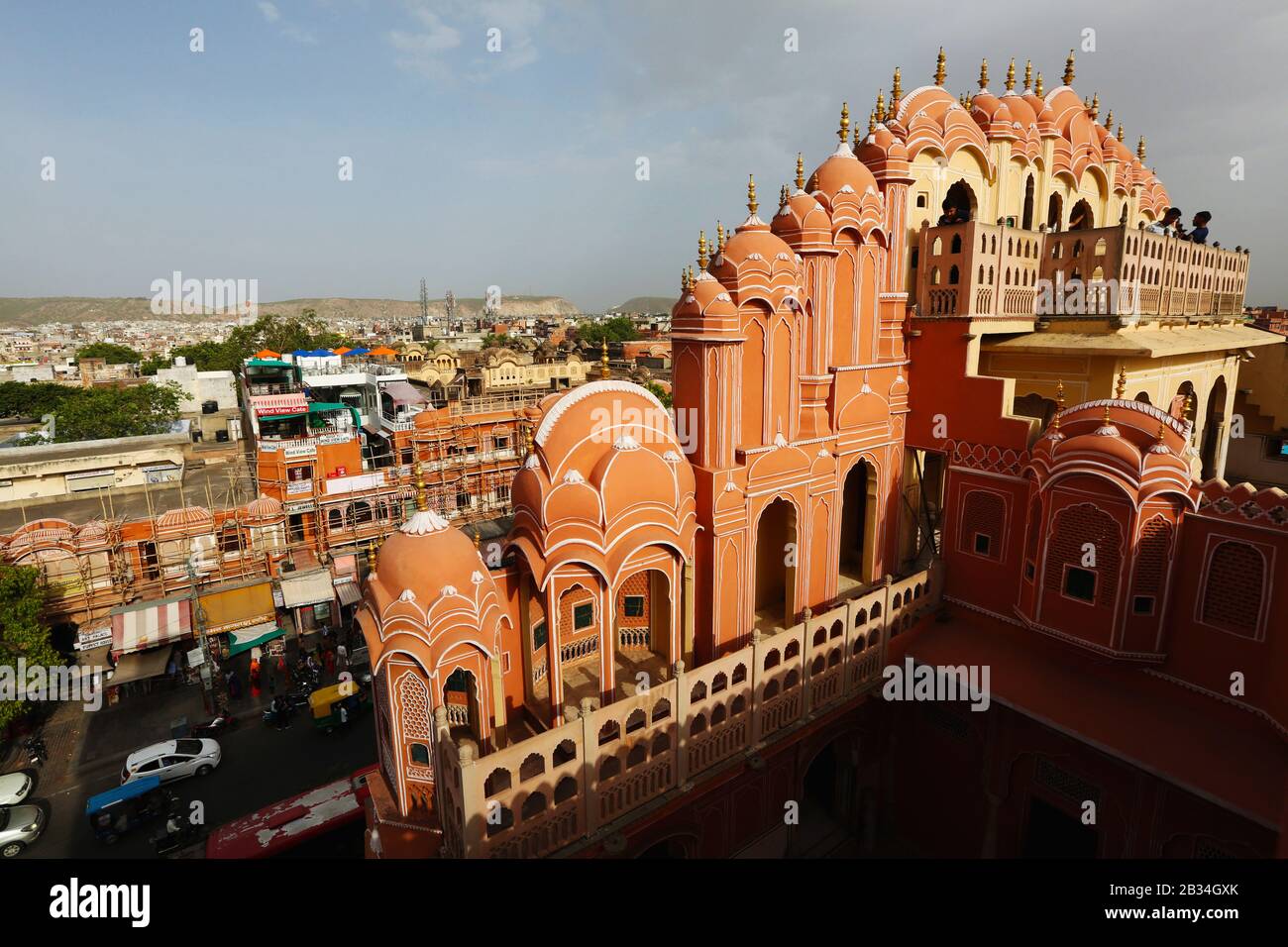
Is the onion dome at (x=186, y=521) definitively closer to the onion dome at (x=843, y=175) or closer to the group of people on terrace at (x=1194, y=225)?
the onion dome at (x=843, y=175)

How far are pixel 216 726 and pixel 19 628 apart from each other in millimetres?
5200

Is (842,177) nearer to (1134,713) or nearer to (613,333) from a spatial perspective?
(1134,713)

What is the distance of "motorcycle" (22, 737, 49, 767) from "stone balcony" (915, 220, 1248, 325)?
24.5m

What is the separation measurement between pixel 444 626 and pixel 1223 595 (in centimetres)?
1152

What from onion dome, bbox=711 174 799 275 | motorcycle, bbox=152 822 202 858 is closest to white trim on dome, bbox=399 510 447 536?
onion dome, bbox=711 174 799 275

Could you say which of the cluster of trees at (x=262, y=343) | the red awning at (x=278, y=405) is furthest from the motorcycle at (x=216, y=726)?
the cluster of trees at (x=262, y=343)

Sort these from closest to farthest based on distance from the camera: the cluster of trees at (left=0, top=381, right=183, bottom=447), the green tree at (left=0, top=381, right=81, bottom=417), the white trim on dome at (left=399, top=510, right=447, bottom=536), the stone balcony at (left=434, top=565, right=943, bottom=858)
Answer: the stone balcony at (left=434, top=565, right=943, bottom=858), the white trim on dome at (left=399, top=510, right=447, bottom=536), the cluster of trees at (left=0, top=381, right=183, bottom=447), the green tree at (left=0, top=381, right=81, bottom=417)

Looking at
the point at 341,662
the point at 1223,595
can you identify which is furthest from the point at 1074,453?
the point at 341,662

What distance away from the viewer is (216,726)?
59.4 ft

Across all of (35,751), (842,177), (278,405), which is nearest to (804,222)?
(842,177)

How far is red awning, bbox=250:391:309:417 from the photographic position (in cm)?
3819

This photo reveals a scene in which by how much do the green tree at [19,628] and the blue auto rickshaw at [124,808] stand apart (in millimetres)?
3464

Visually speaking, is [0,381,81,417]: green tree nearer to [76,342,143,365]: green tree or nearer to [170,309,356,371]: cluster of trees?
[170,309,356,371]: cluster of trees
